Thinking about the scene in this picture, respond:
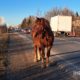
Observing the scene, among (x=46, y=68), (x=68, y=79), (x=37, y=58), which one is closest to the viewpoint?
(x=68, y=79)

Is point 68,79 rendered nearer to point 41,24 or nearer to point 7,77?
point 7,77

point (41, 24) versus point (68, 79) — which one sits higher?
point (41, 24)

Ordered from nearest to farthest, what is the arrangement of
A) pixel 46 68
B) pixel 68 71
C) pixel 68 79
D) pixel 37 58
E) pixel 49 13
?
pixel 68 79 → pixel 68 71 → pixel 46 68 → pixel 37 58 → pixel 49 13

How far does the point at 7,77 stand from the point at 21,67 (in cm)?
248

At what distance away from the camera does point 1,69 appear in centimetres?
1315

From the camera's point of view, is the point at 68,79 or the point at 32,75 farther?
the point at 32,75

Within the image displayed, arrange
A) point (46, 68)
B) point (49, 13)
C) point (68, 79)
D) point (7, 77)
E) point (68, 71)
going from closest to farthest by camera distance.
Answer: point (68, 79) < point (7, 77) < point (68, 71) < point (46, 68) < point (49, 13)

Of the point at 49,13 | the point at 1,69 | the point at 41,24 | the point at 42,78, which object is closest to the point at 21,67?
the point at 1,69

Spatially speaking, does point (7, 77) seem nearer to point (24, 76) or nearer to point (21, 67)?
point (24, 76)

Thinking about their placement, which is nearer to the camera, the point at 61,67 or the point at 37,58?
the point at 61,67

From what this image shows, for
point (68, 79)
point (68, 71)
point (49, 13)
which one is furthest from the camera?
point (49, 13)

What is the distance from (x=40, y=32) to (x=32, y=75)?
2.71m

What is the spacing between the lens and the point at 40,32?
13680 millimetres

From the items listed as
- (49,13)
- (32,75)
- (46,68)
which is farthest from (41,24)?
(49,13)
